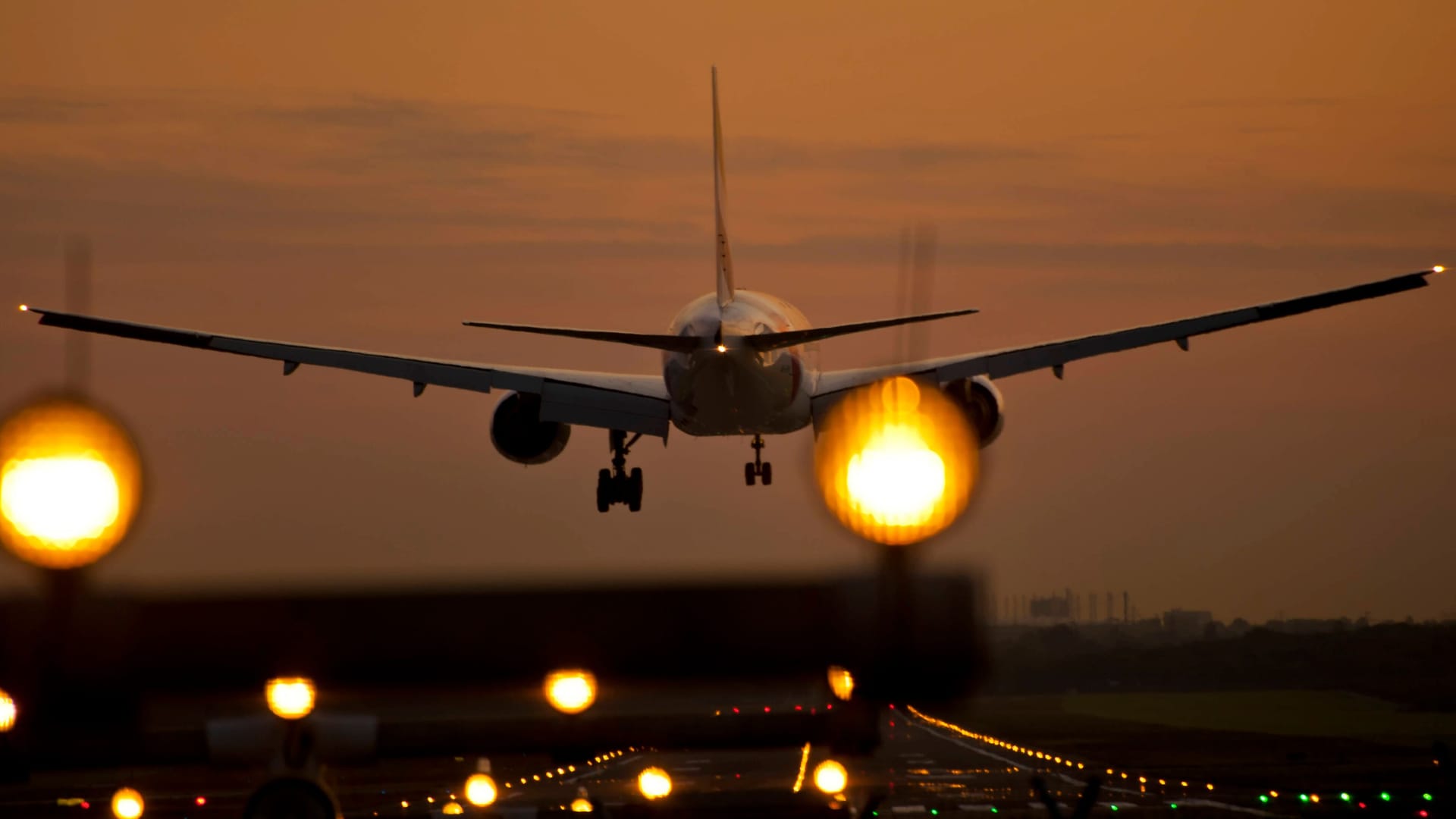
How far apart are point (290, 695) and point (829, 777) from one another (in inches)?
519

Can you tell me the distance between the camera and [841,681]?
11.7 metres

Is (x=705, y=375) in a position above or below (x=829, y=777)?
above

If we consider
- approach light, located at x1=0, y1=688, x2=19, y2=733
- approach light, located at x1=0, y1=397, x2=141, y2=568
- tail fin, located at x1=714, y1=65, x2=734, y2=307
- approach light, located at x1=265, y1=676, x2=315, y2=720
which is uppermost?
tail fin, located at x1=714, y1=65, x2=734, y2=307

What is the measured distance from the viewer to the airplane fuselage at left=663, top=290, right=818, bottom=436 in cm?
5300

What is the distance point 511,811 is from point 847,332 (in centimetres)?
2870

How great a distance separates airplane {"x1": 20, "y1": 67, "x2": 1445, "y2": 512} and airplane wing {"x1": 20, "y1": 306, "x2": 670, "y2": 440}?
38 mm

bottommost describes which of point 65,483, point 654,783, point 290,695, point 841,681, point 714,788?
point 290,695

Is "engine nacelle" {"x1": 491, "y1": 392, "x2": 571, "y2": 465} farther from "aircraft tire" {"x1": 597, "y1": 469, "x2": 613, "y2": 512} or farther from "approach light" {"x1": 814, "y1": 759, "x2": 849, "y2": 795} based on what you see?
"approach light" {"x1": 814, "y1": 759, "x2": 849, "y2": 795}

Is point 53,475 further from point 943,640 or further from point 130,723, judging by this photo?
point 943,640

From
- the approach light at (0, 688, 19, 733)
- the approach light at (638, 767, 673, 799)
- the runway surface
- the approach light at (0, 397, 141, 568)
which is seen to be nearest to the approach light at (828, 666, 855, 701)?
the approach light at (0, 397, 141, 568)

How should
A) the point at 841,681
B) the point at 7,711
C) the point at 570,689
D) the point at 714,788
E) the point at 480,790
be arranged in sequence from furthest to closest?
the point at 714,788 < the point at 480,790 < the point at 841,681 < the point at 570,689 < the point at 7,711

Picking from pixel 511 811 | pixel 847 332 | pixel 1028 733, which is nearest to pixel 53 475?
pixel 511 811

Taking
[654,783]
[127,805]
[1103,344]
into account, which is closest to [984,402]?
[1103,344]

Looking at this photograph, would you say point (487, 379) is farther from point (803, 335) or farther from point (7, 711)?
point (7, 711)
